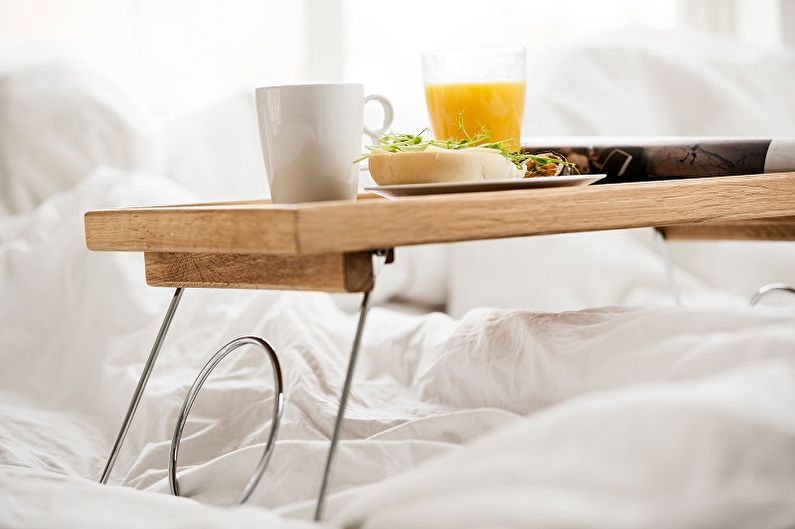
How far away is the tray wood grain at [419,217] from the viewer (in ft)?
2.51

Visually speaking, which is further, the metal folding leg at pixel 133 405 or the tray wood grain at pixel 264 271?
the metal folding leg at pixel 133 405

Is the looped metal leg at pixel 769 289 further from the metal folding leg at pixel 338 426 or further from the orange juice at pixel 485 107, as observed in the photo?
the metal folding leg at pixel 338 426

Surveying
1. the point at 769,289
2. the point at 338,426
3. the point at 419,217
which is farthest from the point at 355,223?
the point at 769,289

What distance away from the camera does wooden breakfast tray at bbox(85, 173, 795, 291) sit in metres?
0.77

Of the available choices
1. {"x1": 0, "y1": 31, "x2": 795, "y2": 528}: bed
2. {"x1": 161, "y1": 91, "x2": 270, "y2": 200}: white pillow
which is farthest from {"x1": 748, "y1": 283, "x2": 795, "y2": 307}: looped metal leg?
{"x1": 161, "y1": 91, "x2": 270, "y2": 200}: white pillow

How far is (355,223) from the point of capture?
77cm

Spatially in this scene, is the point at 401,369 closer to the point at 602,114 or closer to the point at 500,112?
the point at 500,112

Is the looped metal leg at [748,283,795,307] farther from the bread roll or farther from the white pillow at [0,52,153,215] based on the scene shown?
the white pillow at [0,52,153,215]

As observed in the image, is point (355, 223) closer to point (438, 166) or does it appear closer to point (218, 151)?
point (438, 166)

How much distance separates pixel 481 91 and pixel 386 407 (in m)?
0.37

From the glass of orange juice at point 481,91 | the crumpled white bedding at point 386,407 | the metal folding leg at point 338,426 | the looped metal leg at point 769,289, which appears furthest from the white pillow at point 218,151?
the metal folding leg at point 338,426

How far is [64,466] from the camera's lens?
3.74 feet

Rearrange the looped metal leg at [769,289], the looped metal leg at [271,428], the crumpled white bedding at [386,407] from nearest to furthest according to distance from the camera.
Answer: the crumpled white bedding at [386,407], the looped metal leg at [271,428], the looped metal leg at [769,289]

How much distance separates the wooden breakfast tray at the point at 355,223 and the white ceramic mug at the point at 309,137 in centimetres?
5
